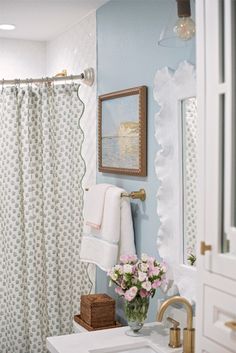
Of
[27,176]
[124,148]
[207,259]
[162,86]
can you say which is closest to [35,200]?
[27,176]

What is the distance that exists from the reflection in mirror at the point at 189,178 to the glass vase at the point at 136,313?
257 mm

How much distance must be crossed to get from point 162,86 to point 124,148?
501 millimetres

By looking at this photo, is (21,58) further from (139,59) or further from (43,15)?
(139,59)

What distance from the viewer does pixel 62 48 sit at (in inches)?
147

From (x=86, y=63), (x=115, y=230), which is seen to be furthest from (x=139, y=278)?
(x=86, y=63)

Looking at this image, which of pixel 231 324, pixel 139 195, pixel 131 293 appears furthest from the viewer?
pixel 139 195

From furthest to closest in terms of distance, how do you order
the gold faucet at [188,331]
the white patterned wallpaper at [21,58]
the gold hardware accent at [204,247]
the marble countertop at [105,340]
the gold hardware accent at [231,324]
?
the white patterned wallpaper at [21,58], the marble countertop at [105,340], the gold faucet at [188,331], the gold hardware accent at [204,247], the gold hardware accent at [231,324]

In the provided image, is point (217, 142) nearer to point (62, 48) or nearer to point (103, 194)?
point (103, 194)

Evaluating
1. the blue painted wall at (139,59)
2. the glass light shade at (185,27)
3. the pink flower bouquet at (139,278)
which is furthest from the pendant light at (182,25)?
the pink flower bouquet at (139,278)

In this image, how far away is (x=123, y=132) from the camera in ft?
9.14

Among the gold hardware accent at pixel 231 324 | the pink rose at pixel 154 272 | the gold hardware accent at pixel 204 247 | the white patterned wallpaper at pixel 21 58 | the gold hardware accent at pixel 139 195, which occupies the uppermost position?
the white patterned wallpaper at pixel 21 58

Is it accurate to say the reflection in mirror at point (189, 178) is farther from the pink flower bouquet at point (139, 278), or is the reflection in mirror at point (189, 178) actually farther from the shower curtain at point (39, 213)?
the shower curtain at point (39, 213)

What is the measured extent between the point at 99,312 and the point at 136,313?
0.45m

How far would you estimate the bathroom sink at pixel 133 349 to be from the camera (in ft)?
6.88
